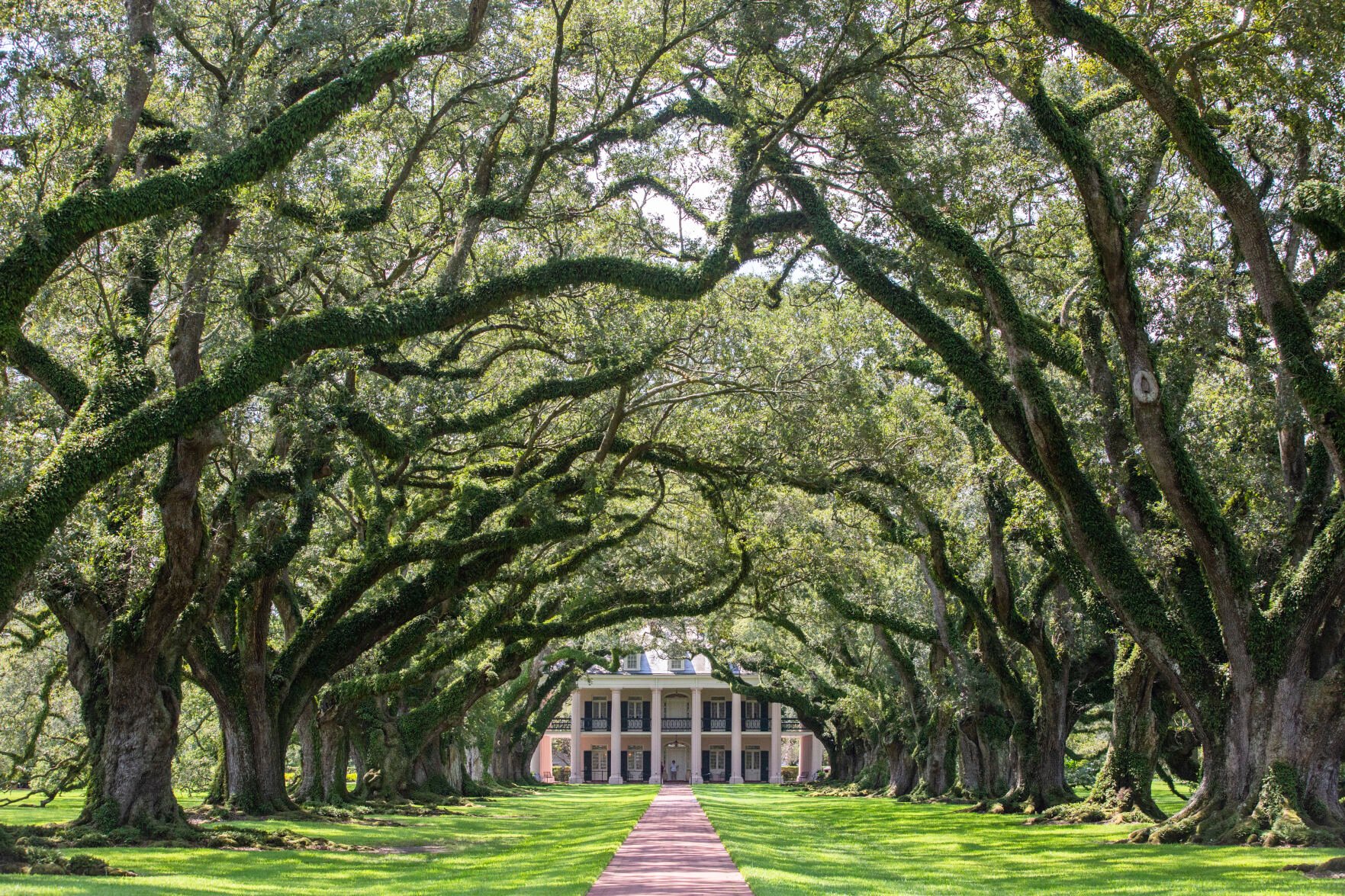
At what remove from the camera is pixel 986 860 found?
1500 centimetres

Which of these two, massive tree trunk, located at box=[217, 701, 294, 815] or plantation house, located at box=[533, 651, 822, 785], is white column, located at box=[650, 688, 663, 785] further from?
massive tree trunk, located at box=[217, 701, 294, 815]

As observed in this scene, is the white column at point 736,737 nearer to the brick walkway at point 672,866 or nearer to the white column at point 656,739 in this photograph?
the white column at point 656,739

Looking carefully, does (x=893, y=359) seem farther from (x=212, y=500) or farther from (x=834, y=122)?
(x=212, y=500)

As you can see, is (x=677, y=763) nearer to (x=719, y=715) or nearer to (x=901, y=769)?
(x=719, y=715)

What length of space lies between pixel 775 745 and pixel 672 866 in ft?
207

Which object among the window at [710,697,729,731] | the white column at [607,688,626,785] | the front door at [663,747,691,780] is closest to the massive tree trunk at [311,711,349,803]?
the white column at [607,688,626,785]

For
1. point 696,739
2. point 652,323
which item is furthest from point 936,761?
point 696,739

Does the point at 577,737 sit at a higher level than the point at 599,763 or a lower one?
higher

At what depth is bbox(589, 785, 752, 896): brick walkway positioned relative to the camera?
9.96 m

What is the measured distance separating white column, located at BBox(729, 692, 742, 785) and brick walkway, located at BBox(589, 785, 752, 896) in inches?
2032

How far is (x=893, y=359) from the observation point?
2270 centimetres

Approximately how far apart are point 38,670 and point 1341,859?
1245 inches

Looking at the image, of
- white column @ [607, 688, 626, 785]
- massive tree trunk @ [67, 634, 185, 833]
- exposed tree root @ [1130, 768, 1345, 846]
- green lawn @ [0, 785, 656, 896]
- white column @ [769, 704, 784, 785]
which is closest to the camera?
green lawn @ [0, 785, 656, 896]

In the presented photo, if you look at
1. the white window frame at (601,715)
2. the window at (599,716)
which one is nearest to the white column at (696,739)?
the white window frame at (601,715)
